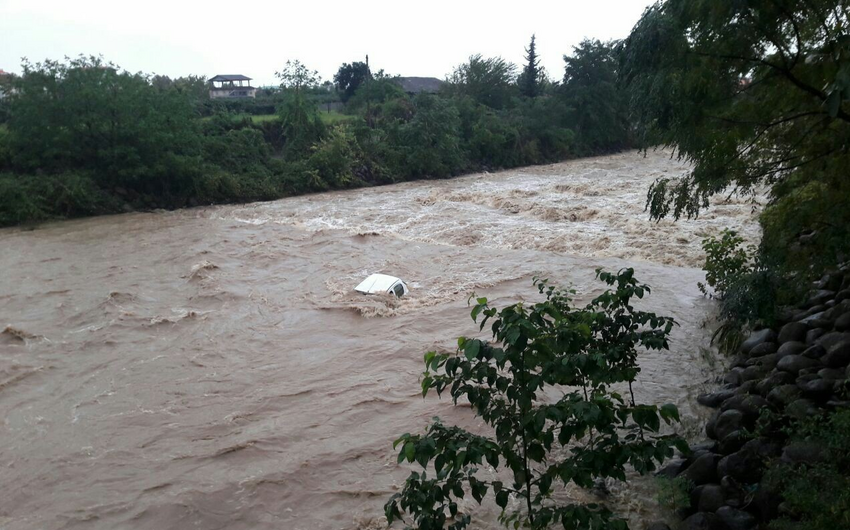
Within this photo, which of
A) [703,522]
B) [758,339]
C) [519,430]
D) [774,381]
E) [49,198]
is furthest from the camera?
[49,198]

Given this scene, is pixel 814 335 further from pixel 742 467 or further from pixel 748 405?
pixel 742 467

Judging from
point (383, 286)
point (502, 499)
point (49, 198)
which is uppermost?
point (49, 198)

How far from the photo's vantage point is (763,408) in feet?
18.1

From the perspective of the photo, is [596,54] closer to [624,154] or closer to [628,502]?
[624,154]

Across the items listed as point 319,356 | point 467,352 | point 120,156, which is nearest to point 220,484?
point 319,356

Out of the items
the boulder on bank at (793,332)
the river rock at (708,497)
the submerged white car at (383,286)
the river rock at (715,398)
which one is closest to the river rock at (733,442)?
the river rock at (708,497)

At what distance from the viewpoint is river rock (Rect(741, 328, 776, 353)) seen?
7395 mm

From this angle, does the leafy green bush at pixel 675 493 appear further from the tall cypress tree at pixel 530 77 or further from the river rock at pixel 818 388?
the tall cypress tree at pixel 530 77

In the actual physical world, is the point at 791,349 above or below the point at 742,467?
above

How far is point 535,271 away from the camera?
12.6m

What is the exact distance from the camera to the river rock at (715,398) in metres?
6.79

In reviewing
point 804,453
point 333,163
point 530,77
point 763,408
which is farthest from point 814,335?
point 530,77

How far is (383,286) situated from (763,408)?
6875 mm

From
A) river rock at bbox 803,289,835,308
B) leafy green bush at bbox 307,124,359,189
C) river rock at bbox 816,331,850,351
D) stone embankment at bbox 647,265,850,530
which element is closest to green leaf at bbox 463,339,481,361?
stone embankment at bbox 647,265,850,530
